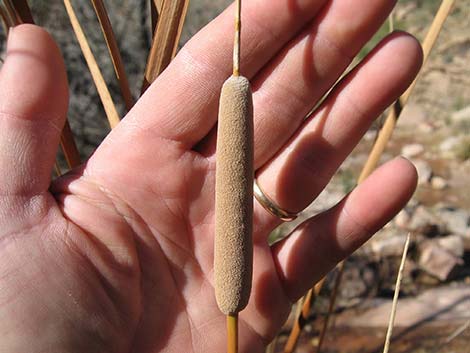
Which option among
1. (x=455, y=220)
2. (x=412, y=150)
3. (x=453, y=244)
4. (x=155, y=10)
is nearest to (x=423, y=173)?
(x=412, y=150)

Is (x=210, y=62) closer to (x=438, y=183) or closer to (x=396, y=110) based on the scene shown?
(x=396, y=110)

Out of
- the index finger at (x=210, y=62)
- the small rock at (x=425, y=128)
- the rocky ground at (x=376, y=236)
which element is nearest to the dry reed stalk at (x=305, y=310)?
the index finger at (x=210, y=62)

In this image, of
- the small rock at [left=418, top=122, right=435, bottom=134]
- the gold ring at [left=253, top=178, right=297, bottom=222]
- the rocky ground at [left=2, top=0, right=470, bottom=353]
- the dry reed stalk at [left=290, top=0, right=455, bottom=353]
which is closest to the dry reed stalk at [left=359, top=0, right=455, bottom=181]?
the dry reed stalk at [left=290, top=0, right=455, bottom=353]

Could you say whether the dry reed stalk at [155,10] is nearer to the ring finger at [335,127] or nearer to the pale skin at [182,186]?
the pale skin at [182,186]

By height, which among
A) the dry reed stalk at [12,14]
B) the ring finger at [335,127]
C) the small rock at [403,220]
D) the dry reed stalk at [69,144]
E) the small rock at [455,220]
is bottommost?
the small rock at [455,220]

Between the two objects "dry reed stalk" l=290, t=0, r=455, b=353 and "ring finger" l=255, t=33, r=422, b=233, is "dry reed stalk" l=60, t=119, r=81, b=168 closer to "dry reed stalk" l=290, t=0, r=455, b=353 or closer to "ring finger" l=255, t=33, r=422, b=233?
"ring finger" l=255, t=33, r=422, b=233

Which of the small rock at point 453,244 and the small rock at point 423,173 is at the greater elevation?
the small rock at point 453,244
